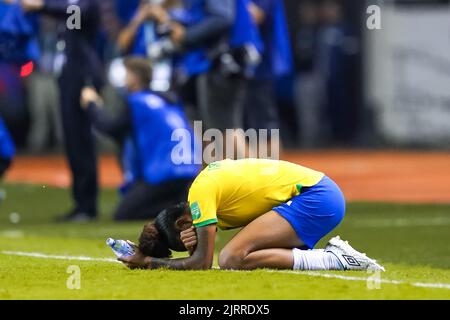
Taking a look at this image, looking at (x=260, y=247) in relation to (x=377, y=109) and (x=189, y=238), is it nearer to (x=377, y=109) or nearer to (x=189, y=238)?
(x=189, y=238)

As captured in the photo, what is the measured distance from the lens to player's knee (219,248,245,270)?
896cm

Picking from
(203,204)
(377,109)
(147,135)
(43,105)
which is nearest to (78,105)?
(147,135)

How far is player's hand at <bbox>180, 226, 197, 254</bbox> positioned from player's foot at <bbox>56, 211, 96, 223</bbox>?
5.54m

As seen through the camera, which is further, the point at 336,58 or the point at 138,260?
the point at 336,58

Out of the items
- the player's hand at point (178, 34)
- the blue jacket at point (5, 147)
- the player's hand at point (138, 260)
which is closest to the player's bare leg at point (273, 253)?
the player's hand at point (138, 260)

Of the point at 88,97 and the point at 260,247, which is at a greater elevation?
the point at 88,97

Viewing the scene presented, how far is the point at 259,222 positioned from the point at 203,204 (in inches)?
23.4

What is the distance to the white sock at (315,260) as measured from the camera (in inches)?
355

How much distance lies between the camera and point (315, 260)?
9.05m

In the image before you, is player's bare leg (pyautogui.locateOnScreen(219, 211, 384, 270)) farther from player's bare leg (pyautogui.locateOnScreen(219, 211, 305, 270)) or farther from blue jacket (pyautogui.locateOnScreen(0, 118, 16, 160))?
blue jacket (pyautogui.locateOnScreen(0, 118, 16, 160))

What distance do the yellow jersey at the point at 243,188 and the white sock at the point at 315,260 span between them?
0.38 meters
